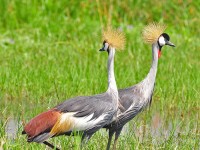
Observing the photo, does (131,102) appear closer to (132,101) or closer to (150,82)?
(132,101)

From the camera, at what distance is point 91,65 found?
998 centimetres

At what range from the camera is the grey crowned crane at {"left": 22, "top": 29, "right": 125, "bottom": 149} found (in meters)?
6.21

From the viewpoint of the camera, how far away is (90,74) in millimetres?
9383

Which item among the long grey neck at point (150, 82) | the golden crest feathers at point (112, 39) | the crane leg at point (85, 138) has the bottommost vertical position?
the crane leg at point (85, 138)

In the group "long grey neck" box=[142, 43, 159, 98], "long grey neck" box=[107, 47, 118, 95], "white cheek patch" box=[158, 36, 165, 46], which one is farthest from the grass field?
"white cheek patch" box=[158, 36, 165, 46]

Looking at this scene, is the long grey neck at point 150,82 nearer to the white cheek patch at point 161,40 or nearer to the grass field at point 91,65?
the white cheek patch at point 161,40

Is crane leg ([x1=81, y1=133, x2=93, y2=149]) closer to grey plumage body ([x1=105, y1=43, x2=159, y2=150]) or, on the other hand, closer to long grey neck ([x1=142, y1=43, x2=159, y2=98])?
grey plumage body ([x1=105, y1=43, x2=159, y2=150])

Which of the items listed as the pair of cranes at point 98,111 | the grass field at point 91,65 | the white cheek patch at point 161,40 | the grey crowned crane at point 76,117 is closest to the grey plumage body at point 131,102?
the pair of cranes at point 98,111

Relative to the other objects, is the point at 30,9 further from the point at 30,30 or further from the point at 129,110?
the point at 129,110

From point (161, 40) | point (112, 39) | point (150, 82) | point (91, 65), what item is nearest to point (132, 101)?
point (150, 82)

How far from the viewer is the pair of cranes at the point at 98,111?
6258 mm

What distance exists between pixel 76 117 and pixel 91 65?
3607mm

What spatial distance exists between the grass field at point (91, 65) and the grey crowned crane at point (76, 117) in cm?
14

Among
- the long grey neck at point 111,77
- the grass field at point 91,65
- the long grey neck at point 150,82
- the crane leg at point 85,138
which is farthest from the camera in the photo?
the grass field at point 91,65
